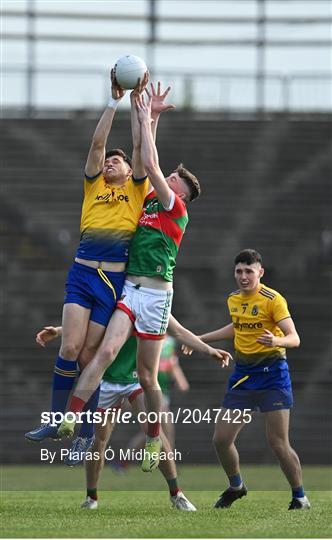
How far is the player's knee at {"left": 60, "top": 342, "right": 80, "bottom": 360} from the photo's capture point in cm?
1001

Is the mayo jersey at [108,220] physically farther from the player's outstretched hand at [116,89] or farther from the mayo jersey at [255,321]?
the mayo jersey at [255,321]

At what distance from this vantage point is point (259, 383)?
11.2m

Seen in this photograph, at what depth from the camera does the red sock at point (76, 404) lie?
9.90 m

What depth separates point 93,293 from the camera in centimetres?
1009

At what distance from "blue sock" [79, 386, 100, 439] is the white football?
7.76 ft

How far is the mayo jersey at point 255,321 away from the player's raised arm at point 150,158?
1.58 meters

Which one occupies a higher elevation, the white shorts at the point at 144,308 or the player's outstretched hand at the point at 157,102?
the player's outstretched hand at the point at 157,102

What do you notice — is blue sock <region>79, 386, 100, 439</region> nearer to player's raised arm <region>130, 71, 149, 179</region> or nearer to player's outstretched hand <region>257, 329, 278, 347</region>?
player's outstretched hand <region>257, 329, 278, 347</region>

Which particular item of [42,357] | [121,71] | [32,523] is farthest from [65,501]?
[42,357]

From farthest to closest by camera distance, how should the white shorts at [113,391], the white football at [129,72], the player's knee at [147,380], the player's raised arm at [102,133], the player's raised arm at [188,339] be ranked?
the white shorts at [113,391], the player's raised arm at [188,339], the player's knee at [147,380], the player's raised arm at [102,133], the white football at [129,72]

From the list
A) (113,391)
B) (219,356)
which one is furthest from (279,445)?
(113,391)

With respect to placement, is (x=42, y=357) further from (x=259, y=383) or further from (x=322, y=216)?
(x=259, y=383)

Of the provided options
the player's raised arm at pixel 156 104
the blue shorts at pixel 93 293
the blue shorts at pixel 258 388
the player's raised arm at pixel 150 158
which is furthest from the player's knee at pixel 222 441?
the player's raised arm at pixel 156 104

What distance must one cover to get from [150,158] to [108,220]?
2.06 ft
